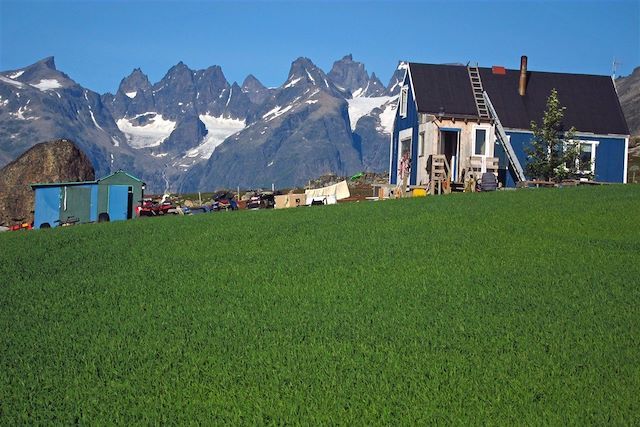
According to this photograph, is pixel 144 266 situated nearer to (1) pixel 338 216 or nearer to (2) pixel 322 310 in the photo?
(2) pixel 322 310

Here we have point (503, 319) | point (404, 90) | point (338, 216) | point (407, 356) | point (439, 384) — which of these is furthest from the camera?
point (404, 90)

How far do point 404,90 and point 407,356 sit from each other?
39.9 m

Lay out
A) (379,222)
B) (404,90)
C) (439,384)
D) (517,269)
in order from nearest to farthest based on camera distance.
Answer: (439,384) → (517,269) → (379,222) → (404,90)

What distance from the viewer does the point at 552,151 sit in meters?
43.8

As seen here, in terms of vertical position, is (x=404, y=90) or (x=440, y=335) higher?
(x=404, y=90)

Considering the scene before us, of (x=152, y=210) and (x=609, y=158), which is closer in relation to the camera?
(x=152, y=210)

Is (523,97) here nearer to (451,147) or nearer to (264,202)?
(451,147)

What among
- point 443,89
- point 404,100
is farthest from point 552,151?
point 404,100

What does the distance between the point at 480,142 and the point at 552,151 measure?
4040 mm

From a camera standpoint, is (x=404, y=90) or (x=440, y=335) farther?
(x=404, y=90)

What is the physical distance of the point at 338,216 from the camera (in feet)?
92.8

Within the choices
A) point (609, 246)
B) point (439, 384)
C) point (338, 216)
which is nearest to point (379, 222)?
point (338, 216)

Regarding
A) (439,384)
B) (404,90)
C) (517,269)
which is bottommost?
(439,384)

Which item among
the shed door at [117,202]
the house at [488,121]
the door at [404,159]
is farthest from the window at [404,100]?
the shed door at [117,202]
